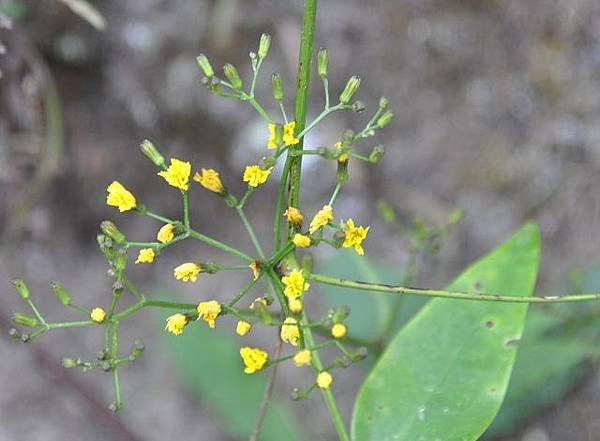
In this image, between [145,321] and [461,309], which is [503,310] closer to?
→ [461,309]

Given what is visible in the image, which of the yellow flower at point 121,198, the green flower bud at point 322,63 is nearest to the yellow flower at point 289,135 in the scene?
the green flower bud at point 322,63

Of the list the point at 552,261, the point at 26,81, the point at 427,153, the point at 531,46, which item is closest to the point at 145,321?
the point at 26,81

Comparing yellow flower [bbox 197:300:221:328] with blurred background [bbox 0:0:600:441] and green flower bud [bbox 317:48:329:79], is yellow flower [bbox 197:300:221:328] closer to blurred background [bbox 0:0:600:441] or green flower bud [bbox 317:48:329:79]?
green flower bud [bbox 317:48:329:79]

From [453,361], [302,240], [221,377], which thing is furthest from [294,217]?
[221,377]

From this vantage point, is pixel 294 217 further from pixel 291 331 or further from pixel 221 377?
pixel 221 377

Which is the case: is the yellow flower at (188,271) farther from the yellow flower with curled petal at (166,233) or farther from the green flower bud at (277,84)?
the green flower bud at (277,84)
